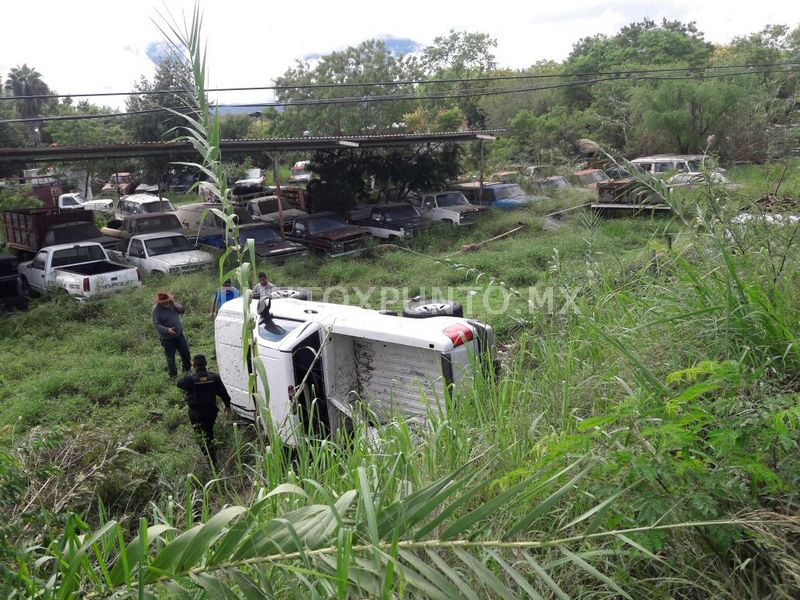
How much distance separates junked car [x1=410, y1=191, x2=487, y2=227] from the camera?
67.1ft

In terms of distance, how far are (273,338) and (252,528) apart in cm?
490

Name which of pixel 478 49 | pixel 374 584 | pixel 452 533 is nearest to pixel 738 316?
pixel 452 533

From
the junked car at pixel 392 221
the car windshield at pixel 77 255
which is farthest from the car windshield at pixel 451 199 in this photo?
the car windshield at pixel 77 255

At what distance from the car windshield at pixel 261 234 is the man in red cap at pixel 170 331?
8.37 m

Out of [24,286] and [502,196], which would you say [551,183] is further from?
[24,286]

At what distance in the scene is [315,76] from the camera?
3450cm

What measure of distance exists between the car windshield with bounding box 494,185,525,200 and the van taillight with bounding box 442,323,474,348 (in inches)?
688

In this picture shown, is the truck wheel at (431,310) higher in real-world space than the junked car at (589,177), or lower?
lower

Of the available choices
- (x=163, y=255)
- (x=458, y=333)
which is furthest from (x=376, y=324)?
(x=163, y=255)

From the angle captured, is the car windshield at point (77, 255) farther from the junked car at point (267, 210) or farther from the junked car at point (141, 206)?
the junked car at point (141, 206)

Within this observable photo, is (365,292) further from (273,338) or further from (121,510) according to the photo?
(121,510)

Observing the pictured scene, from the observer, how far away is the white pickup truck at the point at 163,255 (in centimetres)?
1560

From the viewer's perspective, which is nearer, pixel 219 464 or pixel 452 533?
pixel 452 533

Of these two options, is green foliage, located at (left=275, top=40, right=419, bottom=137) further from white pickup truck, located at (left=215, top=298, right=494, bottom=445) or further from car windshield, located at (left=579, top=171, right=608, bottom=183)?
white pickup truck, located at (left=215, top=298, right=494, bottom=445)
